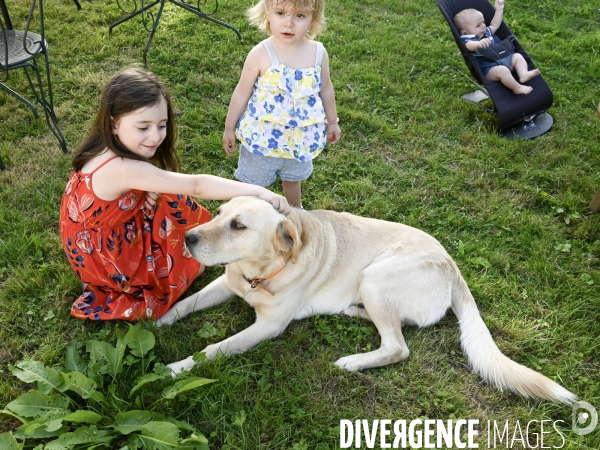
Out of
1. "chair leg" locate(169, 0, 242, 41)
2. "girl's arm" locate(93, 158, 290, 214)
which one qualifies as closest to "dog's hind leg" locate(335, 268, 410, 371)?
"girl's arm" locate(93, 158, 290, 214)

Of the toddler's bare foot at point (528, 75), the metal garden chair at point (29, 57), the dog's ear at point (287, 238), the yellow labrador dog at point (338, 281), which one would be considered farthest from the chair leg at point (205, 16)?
the dog's ear at point (287, 238)

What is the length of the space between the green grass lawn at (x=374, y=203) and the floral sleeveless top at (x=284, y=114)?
88 centimetres

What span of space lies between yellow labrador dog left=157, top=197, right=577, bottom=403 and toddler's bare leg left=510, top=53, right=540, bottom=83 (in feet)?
9.96

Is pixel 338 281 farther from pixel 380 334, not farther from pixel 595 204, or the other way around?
pixel 595 204

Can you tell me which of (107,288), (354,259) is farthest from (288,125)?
(107,288)

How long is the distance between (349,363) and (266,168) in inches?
60.6

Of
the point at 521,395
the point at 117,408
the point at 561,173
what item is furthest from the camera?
the point at 561,173

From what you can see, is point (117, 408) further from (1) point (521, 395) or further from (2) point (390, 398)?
(1) point (521, 395)

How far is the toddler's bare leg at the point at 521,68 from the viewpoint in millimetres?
5121

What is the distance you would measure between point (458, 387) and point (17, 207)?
140 inches

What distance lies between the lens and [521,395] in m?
2.76

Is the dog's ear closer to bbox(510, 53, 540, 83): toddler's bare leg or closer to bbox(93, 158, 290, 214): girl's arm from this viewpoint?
bbox(93, 158, 290, 214): girl's arm

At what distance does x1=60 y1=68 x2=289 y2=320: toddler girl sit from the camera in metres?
2.66

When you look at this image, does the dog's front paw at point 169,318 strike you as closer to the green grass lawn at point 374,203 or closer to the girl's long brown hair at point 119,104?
the green grass lawn at point 374,203
